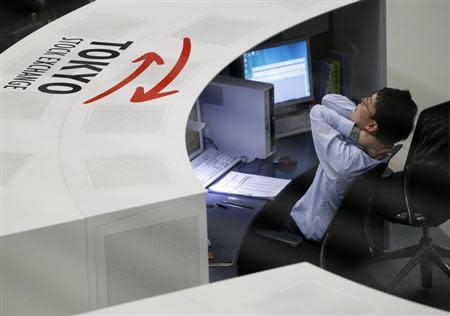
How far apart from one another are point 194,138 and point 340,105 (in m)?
0.72

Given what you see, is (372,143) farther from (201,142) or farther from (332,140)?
(201,142)

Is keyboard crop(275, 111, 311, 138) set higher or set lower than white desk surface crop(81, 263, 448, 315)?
lower

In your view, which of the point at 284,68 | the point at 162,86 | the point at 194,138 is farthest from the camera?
the point at 284,68

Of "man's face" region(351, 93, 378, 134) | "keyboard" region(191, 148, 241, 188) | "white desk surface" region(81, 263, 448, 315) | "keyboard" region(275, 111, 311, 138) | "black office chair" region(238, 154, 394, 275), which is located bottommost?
"black office chair" region(238, 154, 394, 275)

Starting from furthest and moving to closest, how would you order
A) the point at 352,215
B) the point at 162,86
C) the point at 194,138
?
the point at 194,138
the point at 352,215
the point at 162,86

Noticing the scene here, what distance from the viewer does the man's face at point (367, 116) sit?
402 centimetres

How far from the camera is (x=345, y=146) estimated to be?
3967mm

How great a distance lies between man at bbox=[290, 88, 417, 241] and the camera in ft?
12.9

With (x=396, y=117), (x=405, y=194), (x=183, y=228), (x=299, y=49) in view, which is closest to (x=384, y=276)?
(x=405, y=194)

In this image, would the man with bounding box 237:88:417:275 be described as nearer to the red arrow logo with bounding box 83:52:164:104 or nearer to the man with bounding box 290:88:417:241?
the man with bounding box 290:88:417:241

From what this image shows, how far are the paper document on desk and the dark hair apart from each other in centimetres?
56

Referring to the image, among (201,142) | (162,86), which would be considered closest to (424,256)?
(201,142)

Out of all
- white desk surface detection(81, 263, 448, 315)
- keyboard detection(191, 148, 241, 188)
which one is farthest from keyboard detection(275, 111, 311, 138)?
white desk surface detection(81, 263, 448, 315)

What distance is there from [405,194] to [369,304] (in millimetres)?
2014
